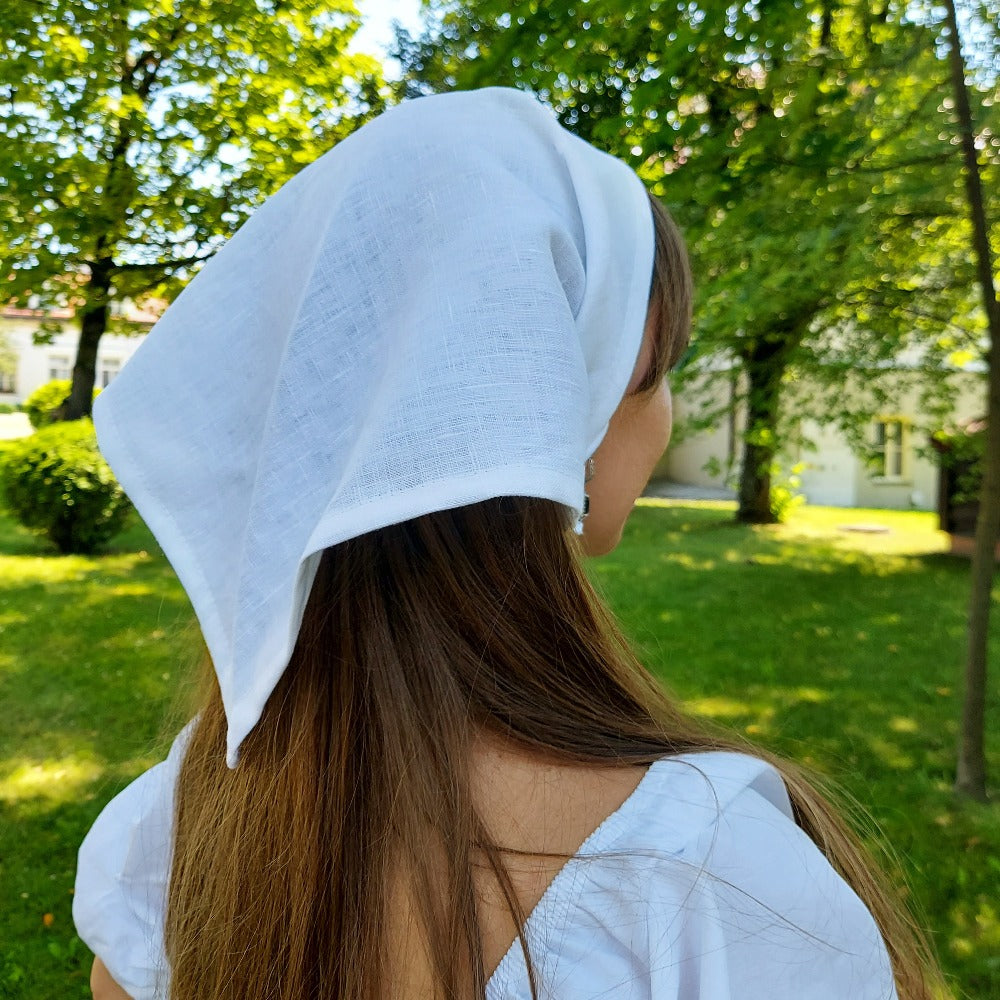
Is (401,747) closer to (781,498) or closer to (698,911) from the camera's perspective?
(698,911)

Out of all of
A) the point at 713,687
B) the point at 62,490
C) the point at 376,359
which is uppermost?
the point at 376,359

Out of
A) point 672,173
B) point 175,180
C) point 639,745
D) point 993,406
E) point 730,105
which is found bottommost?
point 639,745

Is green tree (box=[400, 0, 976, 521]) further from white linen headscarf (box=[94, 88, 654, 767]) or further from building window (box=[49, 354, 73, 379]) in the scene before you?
building window (box=[49, 354, 73, 379])

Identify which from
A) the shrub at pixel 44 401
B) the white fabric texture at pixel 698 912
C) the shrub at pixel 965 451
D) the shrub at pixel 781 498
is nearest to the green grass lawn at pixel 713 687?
the white fabric texture at pixel 698 912

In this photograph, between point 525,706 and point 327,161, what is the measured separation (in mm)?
654

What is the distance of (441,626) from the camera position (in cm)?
97

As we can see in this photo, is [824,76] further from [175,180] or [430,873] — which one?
[175,180]

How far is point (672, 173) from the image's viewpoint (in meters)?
3.32

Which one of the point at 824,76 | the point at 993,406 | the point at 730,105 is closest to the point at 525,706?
the point at 730,105

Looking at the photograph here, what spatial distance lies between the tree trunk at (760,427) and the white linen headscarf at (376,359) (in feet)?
17.6

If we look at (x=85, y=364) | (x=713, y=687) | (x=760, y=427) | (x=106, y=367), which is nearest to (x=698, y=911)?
(x=713, y=687)

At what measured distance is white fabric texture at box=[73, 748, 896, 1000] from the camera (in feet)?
2.71

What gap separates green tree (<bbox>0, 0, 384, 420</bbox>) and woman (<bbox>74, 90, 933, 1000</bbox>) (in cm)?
649

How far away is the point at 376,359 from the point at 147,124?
844 cm
